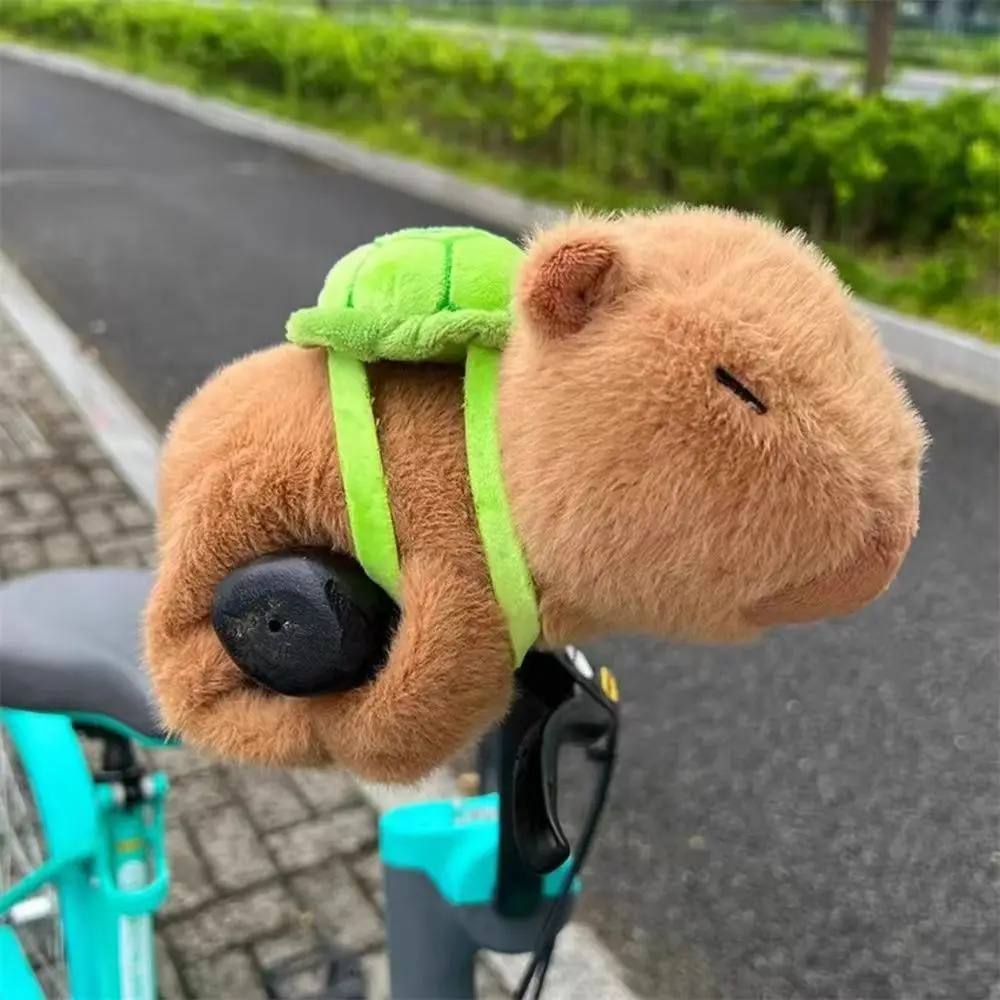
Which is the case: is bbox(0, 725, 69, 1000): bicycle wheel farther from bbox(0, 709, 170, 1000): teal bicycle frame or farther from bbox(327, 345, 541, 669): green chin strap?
bbox(327, 345, 541, 669): green chin strap

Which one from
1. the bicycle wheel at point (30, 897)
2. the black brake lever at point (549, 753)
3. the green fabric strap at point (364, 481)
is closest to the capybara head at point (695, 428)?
the green fabric strap at point (364, 481)

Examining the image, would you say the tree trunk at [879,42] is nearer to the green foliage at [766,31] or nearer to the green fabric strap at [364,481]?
the green fabric strap at [364,481]

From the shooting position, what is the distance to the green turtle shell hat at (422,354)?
1000mm

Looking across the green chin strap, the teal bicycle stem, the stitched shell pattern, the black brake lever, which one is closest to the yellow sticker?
the black brake lever

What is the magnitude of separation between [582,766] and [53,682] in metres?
1.79

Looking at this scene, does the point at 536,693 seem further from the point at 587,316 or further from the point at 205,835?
the point at 205,835

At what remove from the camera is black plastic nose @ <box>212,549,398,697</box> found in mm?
984

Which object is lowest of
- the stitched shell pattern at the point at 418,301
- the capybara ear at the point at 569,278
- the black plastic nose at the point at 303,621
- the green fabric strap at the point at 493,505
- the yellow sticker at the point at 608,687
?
the yellow sticker at the point at 608,687

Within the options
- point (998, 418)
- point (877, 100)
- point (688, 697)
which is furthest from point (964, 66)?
point (688, 697)

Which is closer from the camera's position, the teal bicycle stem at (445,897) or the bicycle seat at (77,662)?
the teal bicycle stem at (445,897)

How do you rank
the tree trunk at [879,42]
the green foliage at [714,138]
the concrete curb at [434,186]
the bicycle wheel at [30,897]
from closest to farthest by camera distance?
1. the bicycle wheel at [30,897]
2. the concrete curb at [434,186]
3. the green foliage at [714,138]
4. the tree trunk at [879,42]

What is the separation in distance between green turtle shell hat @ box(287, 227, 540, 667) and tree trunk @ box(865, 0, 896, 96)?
838cm

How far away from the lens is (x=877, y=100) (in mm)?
7664

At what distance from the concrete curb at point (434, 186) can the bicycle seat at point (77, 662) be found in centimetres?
82
